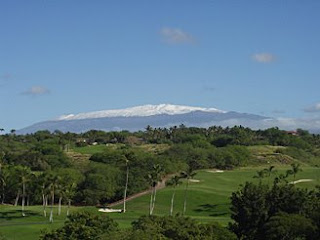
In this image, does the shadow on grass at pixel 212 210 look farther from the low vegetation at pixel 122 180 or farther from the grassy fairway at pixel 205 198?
the low vegetation at pixel 122 180

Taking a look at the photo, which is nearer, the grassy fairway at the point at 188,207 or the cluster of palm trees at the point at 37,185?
the grassy fairway at the point at 188,207

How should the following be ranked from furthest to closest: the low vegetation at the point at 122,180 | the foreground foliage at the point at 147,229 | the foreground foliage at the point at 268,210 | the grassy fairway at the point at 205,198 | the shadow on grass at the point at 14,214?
the grassy fairway at the point at 205,198
the low vegetation at the point at 122,180
the shadow on grass at the point at 14,214
the foreground foliage at the point at 268,210
the foreground foliage at the point at 147,229

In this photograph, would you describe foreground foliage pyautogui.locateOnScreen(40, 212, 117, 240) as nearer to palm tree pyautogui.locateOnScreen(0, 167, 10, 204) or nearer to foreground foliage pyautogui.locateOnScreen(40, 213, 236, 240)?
foreground foliage pyautogui.locateOnScreen(40, 213, 236, 240)

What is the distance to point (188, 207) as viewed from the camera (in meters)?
121

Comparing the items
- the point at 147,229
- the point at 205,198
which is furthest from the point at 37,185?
the point at 147,229

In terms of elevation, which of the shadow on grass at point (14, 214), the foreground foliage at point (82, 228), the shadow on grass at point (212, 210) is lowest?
the shadow on grass at point (14, 214)

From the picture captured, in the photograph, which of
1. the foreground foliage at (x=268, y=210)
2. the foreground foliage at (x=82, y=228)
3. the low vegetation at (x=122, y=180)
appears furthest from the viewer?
the low vegetation at (x=122, y=180)

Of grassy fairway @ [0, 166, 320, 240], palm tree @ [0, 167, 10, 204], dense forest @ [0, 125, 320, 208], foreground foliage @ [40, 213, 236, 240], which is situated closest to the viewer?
foreground foliage @ [40, 213, 236, 240]

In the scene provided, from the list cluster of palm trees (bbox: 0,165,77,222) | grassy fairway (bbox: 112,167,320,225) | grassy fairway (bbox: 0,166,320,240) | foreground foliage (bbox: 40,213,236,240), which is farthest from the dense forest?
foreground foliage (bbox: 40,213,236,240)

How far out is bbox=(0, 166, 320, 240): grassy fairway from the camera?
9225 centimetres

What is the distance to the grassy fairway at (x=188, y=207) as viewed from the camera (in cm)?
9225

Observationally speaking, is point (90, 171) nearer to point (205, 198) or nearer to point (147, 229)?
point (205, 198)

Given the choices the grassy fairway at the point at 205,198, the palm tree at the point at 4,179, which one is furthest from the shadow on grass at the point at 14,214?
the palm tree at the point at 4,179

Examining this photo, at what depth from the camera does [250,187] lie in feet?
258
